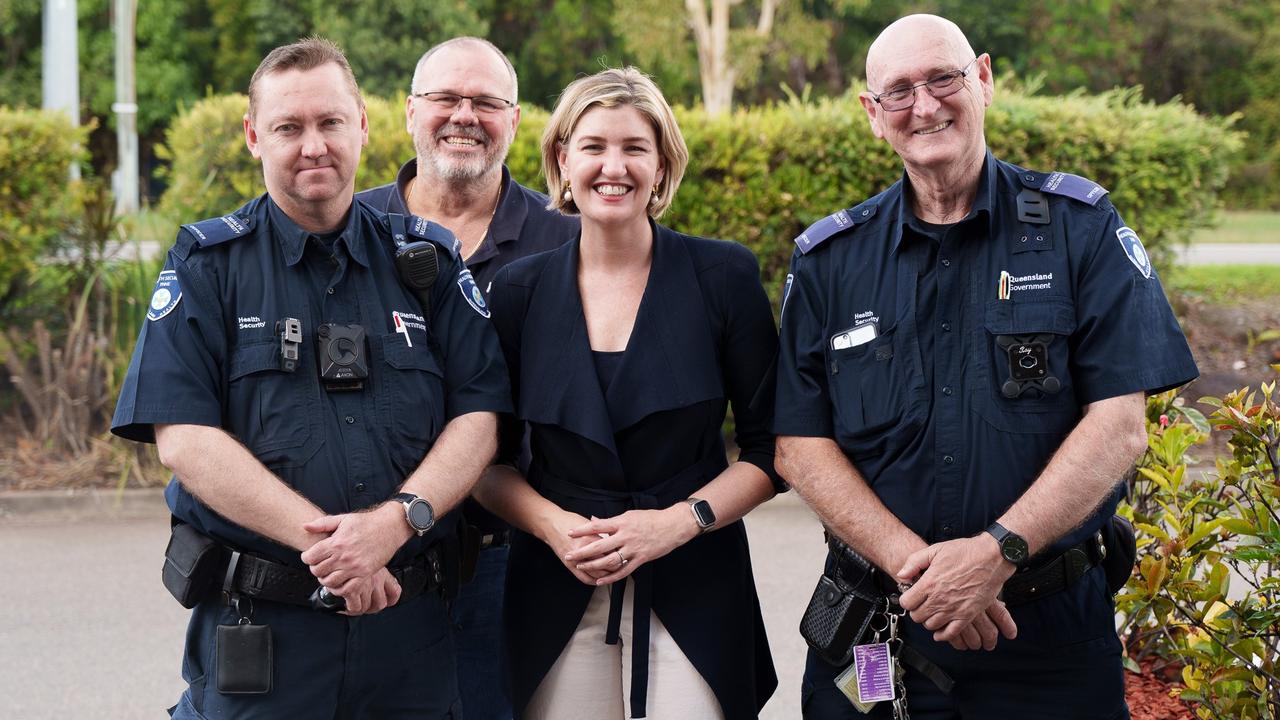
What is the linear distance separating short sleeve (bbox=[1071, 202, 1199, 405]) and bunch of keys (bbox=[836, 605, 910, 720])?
0.69 m

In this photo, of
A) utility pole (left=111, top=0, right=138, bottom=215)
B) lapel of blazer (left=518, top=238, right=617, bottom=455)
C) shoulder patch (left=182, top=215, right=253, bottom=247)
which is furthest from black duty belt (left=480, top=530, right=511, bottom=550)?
utility pole (left=111, top=0, right=138, bottom=215)

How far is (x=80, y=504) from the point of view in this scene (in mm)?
7766

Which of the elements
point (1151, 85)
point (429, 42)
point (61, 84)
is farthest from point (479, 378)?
point (1151, 85)

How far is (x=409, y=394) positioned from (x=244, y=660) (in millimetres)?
703

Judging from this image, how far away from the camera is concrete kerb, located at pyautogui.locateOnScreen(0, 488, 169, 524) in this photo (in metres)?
7.71

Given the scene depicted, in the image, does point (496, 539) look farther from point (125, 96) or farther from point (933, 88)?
point (125, 96)

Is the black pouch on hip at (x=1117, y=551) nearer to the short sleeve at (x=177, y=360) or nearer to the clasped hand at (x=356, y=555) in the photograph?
the clasped hand at (x=356, y=555)

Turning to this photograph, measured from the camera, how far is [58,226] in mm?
8227

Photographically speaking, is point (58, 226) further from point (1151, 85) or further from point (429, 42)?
point (1151, 85)

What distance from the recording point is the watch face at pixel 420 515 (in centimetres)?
293

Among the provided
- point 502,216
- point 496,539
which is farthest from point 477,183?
point 496,539

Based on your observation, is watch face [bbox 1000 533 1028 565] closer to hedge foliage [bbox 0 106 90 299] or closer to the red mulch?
the red mulch

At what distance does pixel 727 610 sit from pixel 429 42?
106 ft

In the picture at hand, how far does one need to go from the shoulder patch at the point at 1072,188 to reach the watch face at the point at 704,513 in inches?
43.5
